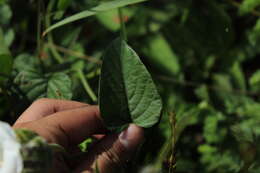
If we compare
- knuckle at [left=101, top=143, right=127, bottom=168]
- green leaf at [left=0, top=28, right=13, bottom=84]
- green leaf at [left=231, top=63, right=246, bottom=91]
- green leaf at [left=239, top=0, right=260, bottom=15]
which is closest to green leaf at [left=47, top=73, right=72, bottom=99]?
green leaf at [left=0, top=28, right=13, bottom=84]

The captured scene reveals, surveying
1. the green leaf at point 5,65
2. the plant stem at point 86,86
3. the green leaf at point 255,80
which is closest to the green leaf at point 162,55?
the green leaf at point 255,80

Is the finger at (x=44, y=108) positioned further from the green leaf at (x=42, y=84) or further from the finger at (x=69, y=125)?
the green leaf at (x=42, y=84)

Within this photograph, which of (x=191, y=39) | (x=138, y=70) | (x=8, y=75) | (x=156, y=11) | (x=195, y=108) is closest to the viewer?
(x=138, y=70)

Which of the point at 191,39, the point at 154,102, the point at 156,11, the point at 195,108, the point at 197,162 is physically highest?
the point at 156,11

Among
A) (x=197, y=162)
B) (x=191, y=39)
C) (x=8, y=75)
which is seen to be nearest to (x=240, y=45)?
(x=191, y=39)

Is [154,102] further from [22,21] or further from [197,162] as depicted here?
[22,21]

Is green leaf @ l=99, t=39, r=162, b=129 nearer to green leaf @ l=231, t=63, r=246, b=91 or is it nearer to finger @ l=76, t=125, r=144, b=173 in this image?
finger @ l=76, t=125, r=144, b=173

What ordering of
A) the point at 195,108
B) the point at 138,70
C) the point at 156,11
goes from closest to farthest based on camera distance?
the point at 138,70 → the point at 195,108 → the point at 156,11
